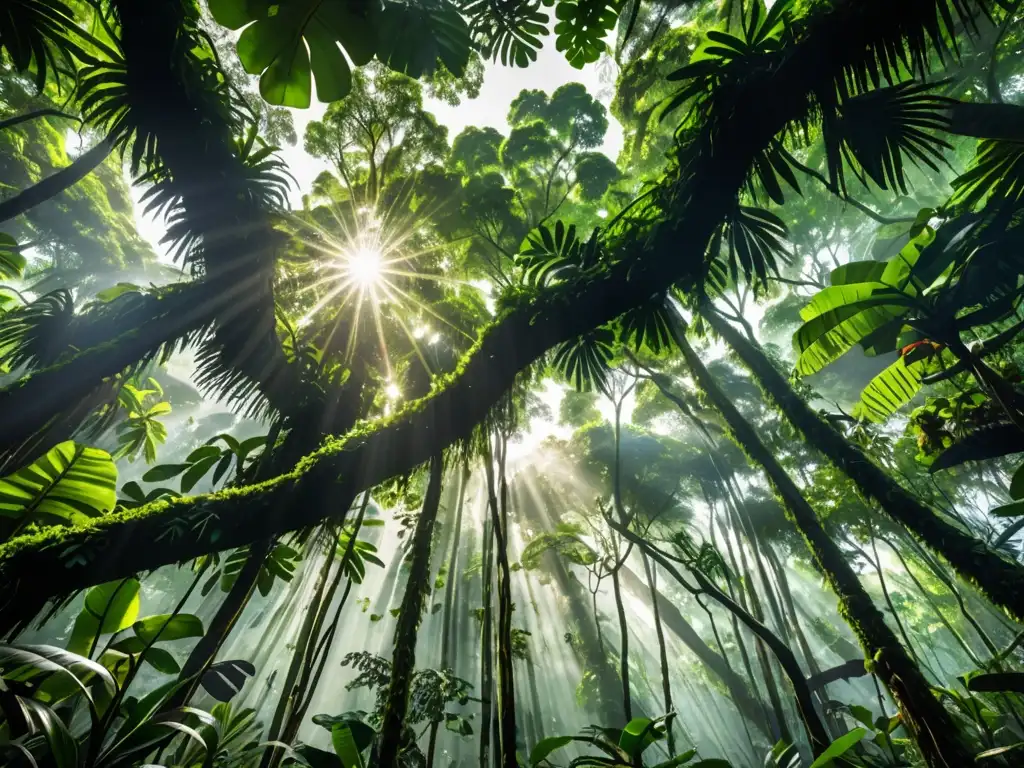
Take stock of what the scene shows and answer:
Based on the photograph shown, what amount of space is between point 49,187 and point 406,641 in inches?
177

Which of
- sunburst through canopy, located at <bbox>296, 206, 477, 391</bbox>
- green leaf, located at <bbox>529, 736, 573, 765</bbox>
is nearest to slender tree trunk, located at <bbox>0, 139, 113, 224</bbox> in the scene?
sunburst through canopy, located at <bbox>296, 206, 477, 391</bbox>

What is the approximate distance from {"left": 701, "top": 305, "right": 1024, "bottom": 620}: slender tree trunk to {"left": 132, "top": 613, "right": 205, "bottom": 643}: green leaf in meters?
5.37

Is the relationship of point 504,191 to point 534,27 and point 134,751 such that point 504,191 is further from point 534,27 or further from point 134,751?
point 134,751

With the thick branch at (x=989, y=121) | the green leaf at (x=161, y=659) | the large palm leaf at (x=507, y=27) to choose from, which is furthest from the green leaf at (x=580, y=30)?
the green leaf at (x=161, y=659)

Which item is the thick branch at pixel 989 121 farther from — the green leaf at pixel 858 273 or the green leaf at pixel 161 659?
the green leaf at pixel 161 659

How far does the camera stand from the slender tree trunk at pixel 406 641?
2025 mm

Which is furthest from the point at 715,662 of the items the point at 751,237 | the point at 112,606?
the point at 112,606

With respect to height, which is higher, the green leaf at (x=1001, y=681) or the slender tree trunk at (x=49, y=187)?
the slender tree trunk at (x=49, y=187)

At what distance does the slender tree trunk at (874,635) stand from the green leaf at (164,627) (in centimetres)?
407

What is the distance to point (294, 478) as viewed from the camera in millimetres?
2100

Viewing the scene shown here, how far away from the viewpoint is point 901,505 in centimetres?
371

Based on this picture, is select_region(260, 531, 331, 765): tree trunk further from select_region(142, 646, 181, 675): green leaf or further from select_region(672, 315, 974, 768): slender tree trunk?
select_region(672, 315, 974, 768): slender tree trunk

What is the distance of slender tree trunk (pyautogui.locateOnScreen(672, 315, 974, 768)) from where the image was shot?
2.84m

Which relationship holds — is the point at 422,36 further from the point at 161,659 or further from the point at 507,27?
the point at 161,659
